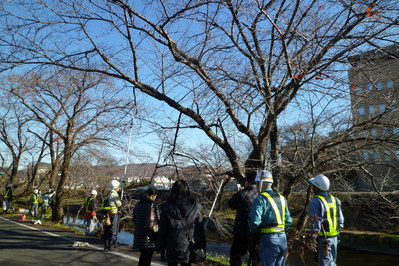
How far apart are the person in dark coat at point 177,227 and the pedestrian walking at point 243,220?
3.74 ft

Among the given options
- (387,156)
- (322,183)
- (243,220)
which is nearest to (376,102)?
(387,156)

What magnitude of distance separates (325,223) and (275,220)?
94 centimetres

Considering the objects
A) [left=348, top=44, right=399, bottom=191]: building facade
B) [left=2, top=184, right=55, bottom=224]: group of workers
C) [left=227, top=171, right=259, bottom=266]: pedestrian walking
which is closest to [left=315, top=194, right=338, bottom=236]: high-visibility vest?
[left=227, top=171, right=259, bottom=266]: pedestrian walking

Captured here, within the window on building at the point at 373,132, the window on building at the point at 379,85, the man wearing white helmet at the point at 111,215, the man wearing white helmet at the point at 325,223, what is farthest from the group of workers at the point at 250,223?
the window on building at the point at 379,85

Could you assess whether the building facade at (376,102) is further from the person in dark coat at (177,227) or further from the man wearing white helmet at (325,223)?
the person in dark coat at (177,227)

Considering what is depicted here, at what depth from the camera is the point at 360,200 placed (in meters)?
7.91

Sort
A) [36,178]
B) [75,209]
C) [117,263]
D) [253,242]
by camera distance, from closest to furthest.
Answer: [253,242] → [117,263] → [36,178] → [75,209]

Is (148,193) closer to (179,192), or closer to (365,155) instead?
(179,192)

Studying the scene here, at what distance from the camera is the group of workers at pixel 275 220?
4.04 metres

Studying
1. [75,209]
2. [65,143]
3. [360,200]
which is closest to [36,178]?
[75,209]

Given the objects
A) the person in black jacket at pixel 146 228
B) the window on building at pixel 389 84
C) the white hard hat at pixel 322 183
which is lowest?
the person in black jacket at pixel 146 228

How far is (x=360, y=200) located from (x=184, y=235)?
232 inches

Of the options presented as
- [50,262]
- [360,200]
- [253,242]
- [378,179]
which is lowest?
[50,262]

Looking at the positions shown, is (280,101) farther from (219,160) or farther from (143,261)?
(143,261)
